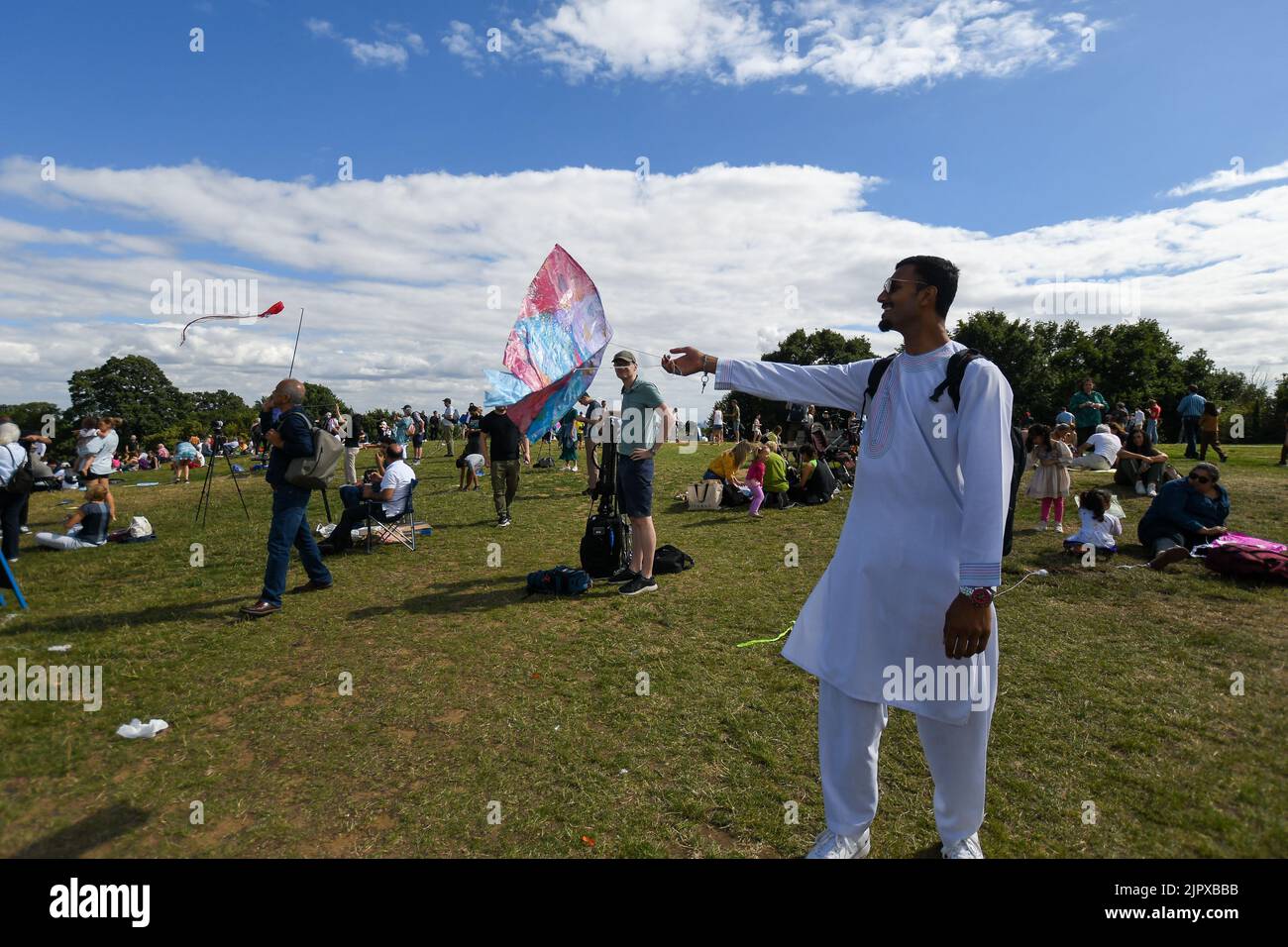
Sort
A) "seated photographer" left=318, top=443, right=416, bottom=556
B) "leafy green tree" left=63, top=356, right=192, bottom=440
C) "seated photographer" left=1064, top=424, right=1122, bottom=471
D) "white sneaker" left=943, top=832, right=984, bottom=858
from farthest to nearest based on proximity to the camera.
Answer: "leafy green tree" left=63, top=356, right=192, bottom=440
"seated photographer" left=1064, top=424, right=1122, bottom=471
"seated photographer" left=318, top=443, right=416, bottom=556
"white sneaker" left=943, top=832, right=984, bottom=858

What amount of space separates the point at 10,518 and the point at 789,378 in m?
10.7

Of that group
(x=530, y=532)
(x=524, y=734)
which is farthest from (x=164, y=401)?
(x=524, y=734)

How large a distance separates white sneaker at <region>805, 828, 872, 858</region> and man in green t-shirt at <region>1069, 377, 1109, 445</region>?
55.2 feet

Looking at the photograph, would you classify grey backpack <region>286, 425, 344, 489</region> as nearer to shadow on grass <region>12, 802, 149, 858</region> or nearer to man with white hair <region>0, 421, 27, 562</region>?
shadow on grass <region>12, 802, 149, 858</region>

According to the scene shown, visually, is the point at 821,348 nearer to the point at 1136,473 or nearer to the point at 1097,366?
the point at 1097,366

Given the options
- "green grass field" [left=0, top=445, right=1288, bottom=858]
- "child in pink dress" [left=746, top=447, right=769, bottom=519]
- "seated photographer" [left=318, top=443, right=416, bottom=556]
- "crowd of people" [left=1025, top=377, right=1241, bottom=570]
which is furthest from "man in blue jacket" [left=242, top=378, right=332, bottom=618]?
"child in pink dress" [left=746, top=447, right=769, bottom=519]

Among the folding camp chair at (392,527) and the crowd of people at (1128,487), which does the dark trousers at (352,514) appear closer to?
the folding camp chair at (392,527)

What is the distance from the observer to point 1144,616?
637 centimetres

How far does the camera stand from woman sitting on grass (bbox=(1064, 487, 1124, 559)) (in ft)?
27.6

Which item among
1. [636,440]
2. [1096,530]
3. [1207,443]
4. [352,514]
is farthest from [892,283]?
[1207,443]

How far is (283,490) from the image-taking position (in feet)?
21.3

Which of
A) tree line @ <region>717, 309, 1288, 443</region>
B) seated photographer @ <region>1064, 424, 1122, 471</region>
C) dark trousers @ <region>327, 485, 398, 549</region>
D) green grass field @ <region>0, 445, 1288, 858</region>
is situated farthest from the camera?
tree line @ <region>717, 309, 1288, 443</region>
